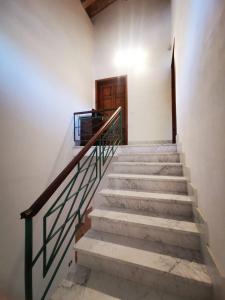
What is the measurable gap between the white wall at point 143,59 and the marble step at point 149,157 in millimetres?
1796

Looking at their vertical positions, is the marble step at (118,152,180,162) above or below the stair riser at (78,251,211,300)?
above

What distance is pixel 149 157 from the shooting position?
2682mm

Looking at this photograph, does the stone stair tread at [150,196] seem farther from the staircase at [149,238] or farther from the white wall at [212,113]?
the white wall at [212,113]

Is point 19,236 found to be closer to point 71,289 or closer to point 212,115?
point 71,289

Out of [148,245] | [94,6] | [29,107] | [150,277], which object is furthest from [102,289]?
[94,6]

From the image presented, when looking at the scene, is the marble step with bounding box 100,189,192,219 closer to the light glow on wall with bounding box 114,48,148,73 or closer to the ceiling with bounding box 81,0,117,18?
the light glow on wall with bounding box 114,48,148,73

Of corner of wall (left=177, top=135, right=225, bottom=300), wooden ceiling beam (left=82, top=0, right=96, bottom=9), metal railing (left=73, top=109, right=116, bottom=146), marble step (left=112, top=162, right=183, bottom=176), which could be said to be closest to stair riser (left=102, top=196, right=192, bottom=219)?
corner of wall (left=177, top=135, right=225, bottom=300)

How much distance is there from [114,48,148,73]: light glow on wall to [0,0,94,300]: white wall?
4.38ft

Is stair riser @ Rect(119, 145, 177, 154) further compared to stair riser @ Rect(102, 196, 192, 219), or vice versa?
stair riser @ Rect(119, 145, 177, 154)

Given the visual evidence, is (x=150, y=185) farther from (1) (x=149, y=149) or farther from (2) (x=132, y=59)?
(2) (x=132, y=59)

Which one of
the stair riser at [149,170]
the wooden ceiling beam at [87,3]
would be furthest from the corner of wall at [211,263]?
the wooden ceiling beam at [87,3]

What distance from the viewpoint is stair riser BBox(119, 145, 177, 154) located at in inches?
116

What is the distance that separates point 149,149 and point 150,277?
2.02 m

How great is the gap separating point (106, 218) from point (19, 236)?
5.04 ft
